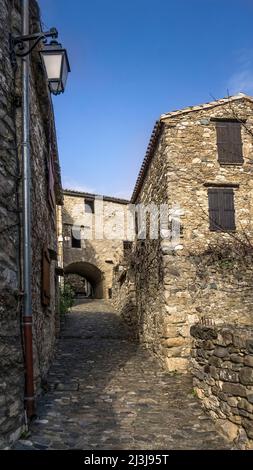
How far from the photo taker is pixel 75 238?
22188 mm

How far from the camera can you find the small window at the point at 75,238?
867 inches

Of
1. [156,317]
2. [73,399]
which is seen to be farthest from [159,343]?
[73,399]

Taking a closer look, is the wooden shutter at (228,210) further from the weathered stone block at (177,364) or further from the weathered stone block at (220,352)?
the weathered stone block at (220,352)

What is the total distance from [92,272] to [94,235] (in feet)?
7.06

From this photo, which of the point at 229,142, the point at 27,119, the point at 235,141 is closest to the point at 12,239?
the point at 27,119

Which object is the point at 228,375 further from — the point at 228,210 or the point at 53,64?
the point at 228,210

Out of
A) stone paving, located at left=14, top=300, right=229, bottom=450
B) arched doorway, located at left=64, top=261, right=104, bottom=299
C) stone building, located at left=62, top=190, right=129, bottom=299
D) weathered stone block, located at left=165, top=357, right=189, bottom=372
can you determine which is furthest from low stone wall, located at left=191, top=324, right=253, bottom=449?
arched doorway, located at left=64, top=261, right=104, bottom=299

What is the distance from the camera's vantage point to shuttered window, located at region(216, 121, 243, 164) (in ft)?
31.8

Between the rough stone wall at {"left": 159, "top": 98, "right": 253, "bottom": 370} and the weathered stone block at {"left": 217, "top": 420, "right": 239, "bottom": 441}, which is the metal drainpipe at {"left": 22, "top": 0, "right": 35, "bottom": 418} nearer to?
the weathered stone block at {"left": 217, "top": 420, "right": 239, "bottom": 441}

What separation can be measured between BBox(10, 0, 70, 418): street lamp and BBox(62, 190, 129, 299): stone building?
53.3 ft

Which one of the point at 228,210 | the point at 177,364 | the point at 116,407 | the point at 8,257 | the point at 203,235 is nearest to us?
the point at 8,257

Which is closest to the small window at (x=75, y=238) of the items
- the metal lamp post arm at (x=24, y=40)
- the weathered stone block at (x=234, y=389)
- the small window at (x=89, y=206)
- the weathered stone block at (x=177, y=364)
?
the small window at (x=89, y=206)

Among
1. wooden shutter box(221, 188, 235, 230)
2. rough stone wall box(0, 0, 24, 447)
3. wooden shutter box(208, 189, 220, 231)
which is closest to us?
rough stone wall box(0, 0, 24, 447)

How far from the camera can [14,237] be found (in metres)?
4.62
